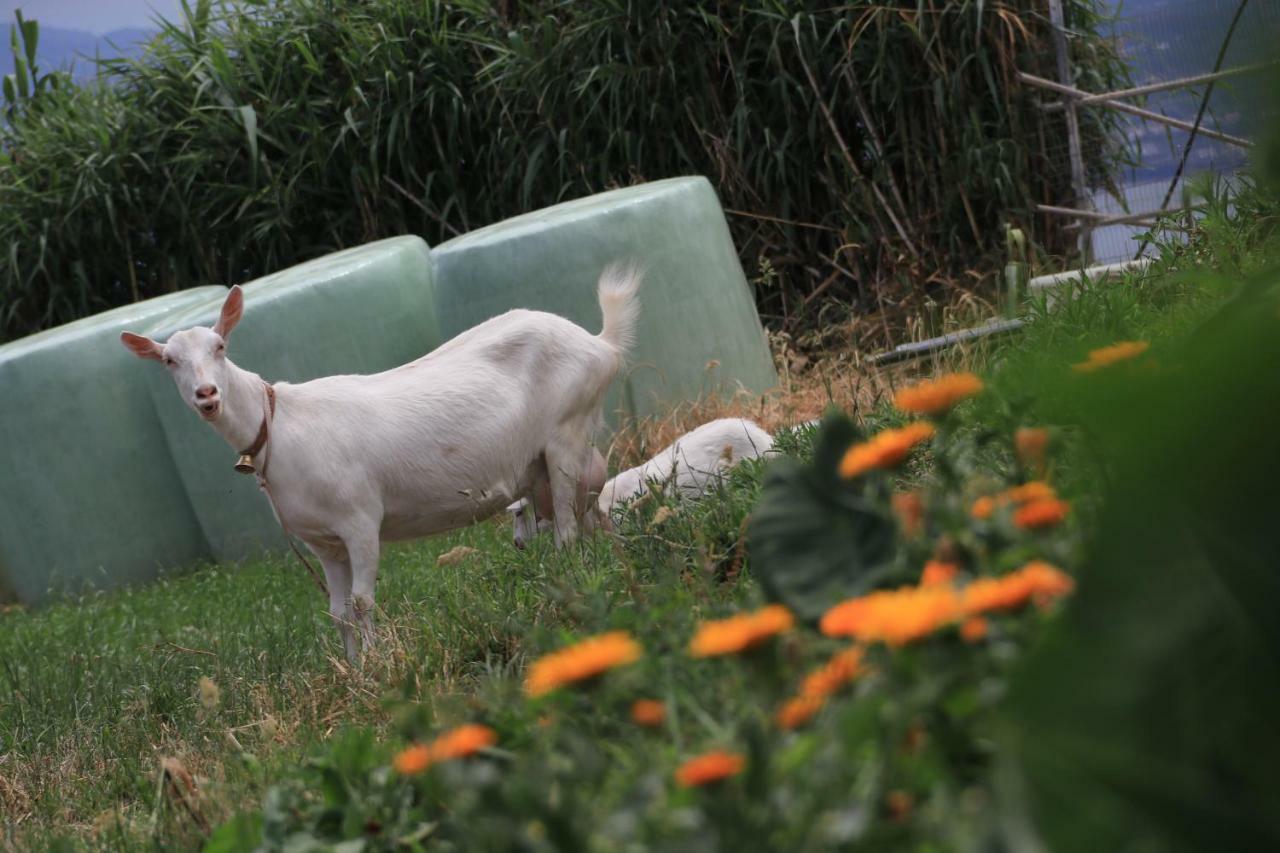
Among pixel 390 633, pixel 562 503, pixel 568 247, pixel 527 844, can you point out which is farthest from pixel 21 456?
pixel 527 844

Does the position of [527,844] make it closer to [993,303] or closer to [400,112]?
[993,303]

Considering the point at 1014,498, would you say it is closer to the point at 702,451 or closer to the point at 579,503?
the point at 579,503

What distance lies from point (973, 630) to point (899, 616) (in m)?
0.10

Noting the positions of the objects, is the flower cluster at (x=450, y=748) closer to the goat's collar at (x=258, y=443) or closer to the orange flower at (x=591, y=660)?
the orange flower at (x=591, y=660)

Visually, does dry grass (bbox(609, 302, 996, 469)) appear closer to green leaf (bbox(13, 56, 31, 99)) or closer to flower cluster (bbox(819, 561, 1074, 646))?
flower cluster (bbox(819, 561, 1074, 646))

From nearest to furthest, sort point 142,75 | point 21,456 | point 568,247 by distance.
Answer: point 568,247
point 21,456
point 142,75

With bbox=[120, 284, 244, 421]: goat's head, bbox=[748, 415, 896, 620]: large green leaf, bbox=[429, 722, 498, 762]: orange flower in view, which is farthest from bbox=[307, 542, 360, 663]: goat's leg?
bbox=[429, 722, 498, 762]: orange flower

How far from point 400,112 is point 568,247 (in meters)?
2.97

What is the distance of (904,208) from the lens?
8.02m

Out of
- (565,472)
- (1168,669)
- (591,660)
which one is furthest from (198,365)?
(1168,669)

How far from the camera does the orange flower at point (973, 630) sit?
0.84 metres

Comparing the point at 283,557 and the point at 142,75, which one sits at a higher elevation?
the point at 142,75

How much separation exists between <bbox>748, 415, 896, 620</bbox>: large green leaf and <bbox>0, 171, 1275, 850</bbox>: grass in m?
0.04

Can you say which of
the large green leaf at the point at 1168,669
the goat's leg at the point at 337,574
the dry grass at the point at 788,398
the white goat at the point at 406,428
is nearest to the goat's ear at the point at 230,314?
the white goat at the point at 406,428
